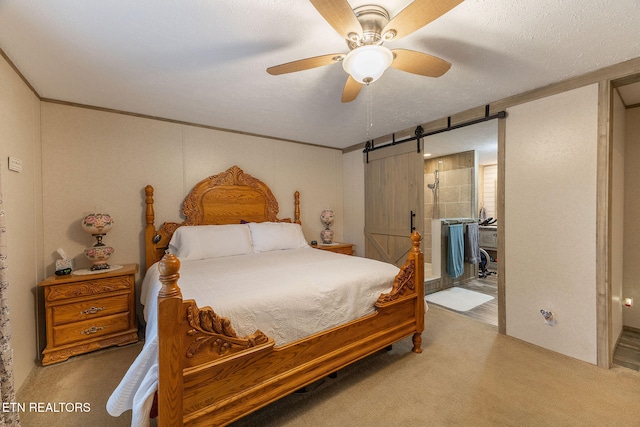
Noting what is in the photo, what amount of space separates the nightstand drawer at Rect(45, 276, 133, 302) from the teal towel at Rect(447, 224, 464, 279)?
4047mm

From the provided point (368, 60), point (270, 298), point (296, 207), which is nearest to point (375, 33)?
point (368, 60)

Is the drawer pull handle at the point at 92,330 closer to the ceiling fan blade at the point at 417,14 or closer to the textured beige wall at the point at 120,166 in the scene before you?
the textured beige wall at the point at 120,166

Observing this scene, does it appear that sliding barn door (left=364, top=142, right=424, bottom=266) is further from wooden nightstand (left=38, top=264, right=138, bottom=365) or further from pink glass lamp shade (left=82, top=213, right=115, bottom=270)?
pink glass lamp shade (left=82, top=213, right=115, bottom=270)

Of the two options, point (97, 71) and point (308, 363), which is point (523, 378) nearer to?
point (308, 363)

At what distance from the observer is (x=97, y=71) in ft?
6.45

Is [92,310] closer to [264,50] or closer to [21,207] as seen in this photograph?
[21,207]

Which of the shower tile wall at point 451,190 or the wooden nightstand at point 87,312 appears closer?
the wooden nightstand at point 87,312

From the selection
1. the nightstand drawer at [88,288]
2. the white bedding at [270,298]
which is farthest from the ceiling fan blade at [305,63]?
the nightstand drawer at [88,288]

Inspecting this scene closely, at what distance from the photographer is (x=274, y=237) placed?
3201 millimetres

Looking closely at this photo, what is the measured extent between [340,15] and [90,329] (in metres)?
2.97

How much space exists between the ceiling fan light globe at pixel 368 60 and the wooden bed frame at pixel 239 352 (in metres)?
1.32

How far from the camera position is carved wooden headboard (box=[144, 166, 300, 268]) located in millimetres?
2844

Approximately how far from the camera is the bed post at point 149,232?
282 centimetres

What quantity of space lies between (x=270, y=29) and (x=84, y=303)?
2.58 metres
